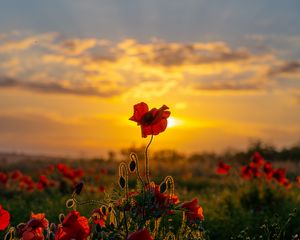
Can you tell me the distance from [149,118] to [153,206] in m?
0.57

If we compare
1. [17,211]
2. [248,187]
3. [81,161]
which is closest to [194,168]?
[81,161]

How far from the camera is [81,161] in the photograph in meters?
26.4

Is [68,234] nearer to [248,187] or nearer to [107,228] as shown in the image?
[107,228]

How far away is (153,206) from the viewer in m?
3.85

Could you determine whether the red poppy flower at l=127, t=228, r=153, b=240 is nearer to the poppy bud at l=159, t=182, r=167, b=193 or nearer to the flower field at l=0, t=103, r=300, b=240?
the flower field at l=0, t=103, r=300, b=240

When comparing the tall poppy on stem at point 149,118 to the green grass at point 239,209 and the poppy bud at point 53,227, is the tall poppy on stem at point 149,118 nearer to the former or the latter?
the poppy bud at point 53,227

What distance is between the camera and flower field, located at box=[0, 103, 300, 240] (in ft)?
12.7

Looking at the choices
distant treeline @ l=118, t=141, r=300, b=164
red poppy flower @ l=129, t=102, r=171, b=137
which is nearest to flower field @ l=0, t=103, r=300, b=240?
red poppy flower @ l=129, t=102, r=171, b=137

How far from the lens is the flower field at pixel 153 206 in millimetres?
3867

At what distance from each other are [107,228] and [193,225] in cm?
97

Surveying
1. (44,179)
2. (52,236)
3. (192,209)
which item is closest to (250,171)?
(44,179)

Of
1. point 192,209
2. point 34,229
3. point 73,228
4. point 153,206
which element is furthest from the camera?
point 192,209

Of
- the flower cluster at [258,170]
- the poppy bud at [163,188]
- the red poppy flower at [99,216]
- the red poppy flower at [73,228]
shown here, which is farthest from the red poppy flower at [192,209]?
the flower cluster at [258,170]

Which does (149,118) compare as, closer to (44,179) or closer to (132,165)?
(132,165)
